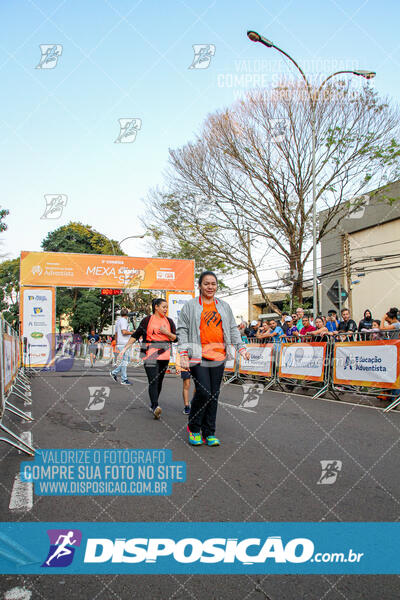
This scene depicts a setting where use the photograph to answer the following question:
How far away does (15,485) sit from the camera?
3.93 metres

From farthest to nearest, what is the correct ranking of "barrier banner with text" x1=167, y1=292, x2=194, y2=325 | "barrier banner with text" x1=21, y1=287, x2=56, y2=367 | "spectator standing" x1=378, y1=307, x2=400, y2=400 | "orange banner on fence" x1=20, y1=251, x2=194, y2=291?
"barrier banner with text" x1=167, y1=292, x2=194, y2=325 → "orange banner on fence" x1=20, y1=251, x2=194, y2=291 → "barrier banner with text" x1=21, y1=287, x2=56, y2=367 → "spectator standing" x1=378, y1=307, x2=400, y2=400

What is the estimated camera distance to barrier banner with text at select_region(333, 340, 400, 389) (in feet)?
28.4

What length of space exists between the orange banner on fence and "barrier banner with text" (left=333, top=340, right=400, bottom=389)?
1150cm

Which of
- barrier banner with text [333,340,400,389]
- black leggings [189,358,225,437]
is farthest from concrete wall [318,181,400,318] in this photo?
black leggings [189,358,225,437]

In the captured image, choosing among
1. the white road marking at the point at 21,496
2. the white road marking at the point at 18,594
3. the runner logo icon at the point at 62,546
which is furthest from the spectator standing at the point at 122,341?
the white road marking at the point at 18,594

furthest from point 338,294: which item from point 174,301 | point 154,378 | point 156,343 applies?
point 154,378

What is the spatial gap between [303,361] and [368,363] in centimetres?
207

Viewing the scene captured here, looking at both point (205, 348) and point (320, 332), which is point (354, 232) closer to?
point (320, 332)

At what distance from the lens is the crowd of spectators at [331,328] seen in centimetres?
982

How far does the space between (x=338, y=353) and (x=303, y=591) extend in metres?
8.05

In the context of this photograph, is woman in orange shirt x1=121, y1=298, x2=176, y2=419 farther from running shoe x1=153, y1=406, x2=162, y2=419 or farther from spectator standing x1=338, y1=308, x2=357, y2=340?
spectator standing x1=338, y1=308, x2=357, y2=340

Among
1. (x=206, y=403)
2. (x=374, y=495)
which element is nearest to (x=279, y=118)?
(x=206, y=403)

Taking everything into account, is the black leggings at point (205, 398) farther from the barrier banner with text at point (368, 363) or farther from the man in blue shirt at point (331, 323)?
the man in blue shirt at point (331, 323)

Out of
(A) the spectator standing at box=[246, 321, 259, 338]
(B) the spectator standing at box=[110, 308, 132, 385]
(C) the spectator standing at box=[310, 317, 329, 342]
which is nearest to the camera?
(C) the spectator standing at box=[310, 317, 329, 342]
